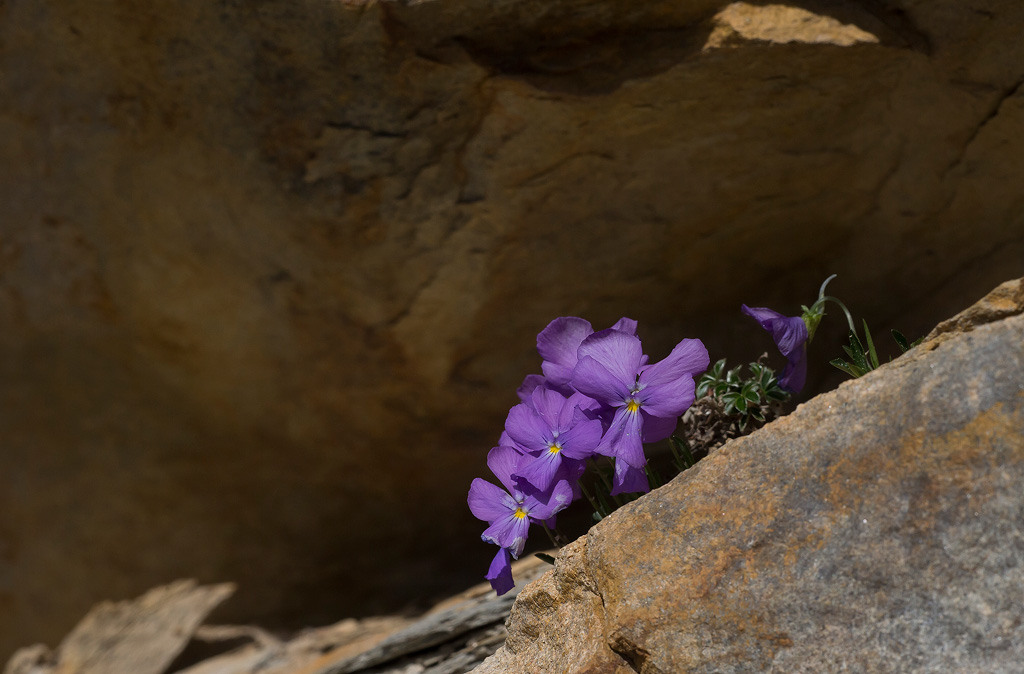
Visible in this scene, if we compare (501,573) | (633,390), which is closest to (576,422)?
(633,390)

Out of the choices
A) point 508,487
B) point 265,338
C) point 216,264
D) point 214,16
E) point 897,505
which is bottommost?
point 897,505

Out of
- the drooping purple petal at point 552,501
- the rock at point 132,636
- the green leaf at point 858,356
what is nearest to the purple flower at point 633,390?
the drooping purple petal at point 552,501

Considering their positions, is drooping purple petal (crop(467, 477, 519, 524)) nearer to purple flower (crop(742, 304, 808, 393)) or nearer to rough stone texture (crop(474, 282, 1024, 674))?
rough stone texture (crop(474, 282, 1024, 674))

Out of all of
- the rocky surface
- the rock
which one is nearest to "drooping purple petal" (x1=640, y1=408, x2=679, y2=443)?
the rocky surface

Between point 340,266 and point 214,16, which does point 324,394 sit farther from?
point 214,16

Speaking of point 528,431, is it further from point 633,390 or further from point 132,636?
point 132,636

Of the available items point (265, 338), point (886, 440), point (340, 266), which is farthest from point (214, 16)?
point (886, 440)

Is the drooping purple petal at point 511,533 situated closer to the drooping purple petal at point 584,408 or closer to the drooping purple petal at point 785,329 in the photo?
the drooping purple petal at point 584,408
